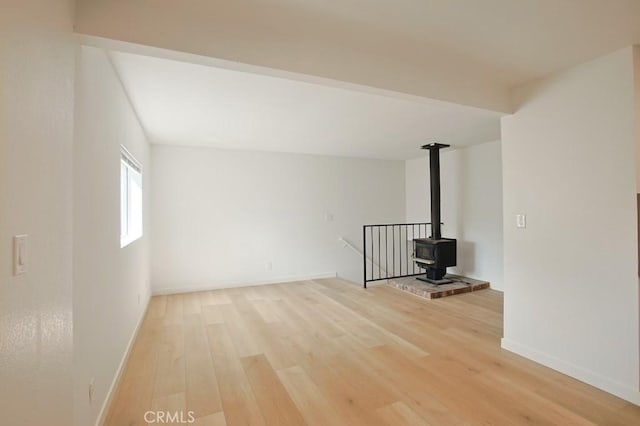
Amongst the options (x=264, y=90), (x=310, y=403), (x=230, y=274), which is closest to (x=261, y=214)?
(x=230, y=274)

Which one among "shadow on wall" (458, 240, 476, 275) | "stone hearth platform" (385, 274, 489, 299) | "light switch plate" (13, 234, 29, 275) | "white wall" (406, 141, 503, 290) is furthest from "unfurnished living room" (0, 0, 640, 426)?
"shadow on wall" (458, 240, 476, 275)

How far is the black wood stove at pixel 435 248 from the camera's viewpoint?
15.3 ft

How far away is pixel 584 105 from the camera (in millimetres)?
2184

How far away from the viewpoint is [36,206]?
0.94 m

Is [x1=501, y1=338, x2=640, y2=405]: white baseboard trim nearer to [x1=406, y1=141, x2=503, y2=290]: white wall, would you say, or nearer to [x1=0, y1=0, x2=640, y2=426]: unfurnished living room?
[x1=0, y1=0, x2=640, y2=426]: unfurnished living room

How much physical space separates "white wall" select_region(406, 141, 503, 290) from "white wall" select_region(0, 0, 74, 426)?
5100 mm

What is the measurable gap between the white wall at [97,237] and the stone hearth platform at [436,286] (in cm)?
355

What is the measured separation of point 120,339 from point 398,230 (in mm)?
5307

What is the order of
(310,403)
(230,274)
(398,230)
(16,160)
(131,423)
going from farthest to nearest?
(398,230)
(230,274)
(310,403)
(131,423)
(16,160)

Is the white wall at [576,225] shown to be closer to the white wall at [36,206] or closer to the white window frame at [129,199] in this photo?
the white wall at [36,206]

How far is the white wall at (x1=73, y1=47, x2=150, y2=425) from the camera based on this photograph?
1428 mm

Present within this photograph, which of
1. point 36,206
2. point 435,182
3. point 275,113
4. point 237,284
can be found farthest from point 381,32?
point 237,284

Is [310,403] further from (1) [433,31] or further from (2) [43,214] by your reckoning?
(1) [433,31]

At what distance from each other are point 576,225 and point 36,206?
120 inches
